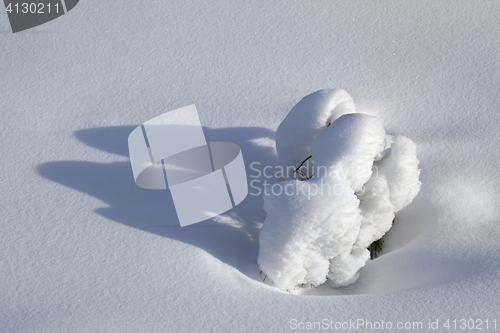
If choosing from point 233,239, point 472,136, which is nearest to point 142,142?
point 233,239

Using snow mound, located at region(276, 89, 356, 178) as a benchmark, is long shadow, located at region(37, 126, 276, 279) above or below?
below

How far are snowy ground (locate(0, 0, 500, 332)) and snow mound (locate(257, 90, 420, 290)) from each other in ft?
0.39

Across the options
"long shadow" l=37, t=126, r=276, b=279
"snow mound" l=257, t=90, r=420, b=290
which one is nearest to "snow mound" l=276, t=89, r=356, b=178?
"snow mound" l=257, t=90, r=420, b=290

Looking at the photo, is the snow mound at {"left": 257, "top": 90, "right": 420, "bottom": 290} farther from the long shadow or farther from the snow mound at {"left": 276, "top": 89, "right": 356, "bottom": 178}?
the long shadow

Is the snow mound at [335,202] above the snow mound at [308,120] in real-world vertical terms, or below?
below

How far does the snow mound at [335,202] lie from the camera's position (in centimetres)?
189

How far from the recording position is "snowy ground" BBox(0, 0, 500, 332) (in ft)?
5.92

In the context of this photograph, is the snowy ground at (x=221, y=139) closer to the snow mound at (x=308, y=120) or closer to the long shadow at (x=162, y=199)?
the long shadow at (x=162, y=199)

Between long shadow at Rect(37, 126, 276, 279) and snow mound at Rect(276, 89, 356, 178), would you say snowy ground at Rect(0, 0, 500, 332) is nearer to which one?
long shadow at Rect(37, 126, 276, 279)

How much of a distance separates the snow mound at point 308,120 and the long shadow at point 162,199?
28cm

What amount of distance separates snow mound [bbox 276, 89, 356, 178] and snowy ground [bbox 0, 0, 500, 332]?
1.07ft

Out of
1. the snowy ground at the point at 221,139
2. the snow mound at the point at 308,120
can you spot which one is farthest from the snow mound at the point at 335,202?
the snowy ground at the point at 221,139

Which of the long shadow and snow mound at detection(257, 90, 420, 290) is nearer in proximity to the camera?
snow mound at detection(257, 90, 420, 290)

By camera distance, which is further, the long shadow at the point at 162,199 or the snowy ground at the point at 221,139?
the long shadow at the point at 162,199
